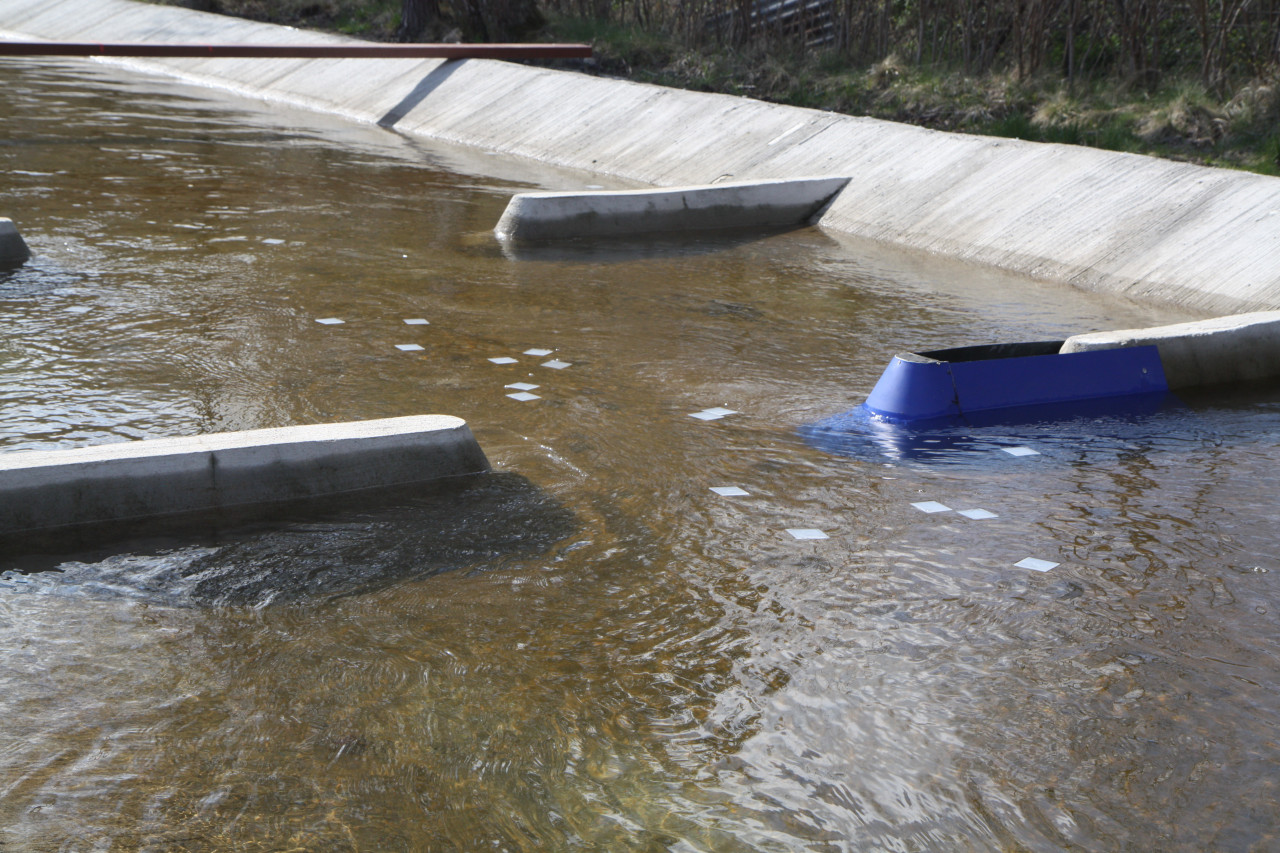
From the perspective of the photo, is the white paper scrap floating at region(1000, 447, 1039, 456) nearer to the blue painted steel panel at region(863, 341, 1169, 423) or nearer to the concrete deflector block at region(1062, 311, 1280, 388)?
the blue painted steel panel at region(863, 341, 1169, 423)

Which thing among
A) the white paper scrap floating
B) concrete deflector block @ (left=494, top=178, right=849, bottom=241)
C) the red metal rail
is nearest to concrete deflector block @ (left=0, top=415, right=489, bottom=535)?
the white paper scrap floating

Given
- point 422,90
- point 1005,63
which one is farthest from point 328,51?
point 1005,63

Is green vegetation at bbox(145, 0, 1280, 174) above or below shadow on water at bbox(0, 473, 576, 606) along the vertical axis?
above

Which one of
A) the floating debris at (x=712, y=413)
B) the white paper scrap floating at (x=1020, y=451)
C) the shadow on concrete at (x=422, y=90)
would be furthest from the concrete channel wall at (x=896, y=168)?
the floating debris at (x=712, y=413)

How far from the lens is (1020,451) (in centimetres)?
597

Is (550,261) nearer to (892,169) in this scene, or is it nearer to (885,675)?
(892,169)

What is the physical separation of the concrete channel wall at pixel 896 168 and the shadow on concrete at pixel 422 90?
3cm

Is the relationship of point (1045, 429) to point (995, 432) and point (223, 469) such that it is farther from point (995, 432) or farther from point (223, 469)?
point (223, 469)

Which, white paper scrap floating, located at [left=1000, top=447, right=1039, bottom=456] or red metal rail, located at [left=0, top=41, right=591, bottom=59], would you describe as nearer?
white paper scrap floating, located at [left=1000, top=447, right=1039, bottom=456]

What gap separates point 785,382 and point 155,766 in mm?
4407

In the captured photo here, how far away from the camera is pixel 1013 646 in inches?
158

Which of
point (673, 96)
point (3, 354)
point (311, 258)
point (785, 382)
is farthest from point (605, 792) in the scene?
point (673, 96)

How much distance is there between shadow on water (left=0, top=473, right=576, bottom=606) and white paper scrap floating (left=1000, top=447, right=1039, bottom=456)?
2260 mm

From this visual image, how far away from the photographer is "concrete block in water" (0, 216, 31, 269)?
8609 mm
